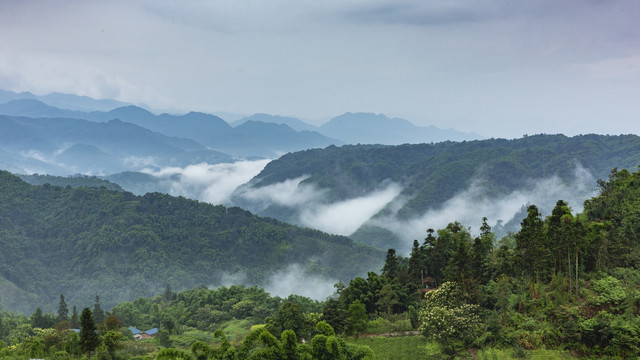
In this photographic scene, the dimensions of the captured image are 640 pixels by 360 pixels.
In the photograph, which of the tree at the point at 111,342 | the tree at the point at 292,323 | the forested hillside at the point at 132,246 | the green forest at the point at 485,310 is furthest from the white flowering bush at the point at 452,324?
the forested hillside at the point at 132,246

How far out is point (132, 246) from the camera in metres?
143

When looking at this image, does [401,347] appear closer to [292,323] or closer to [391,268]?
[292,323]

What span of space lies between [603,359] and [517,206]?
17928 centimetres

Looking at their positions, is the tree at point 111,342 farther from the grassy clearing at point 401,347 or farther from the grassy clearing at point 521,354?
the grassy clearing at point 521,354

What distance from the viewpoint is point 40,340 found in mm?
39750

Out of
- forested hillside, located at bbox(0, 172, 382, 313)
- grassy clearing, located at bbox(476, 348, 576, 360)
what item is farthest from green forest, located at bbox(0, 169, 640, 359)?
forested hillside, located at bbox(0, 172, 382, 313)

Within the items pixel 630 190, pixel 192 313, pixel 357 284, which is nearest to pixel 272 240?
pixel 192 313

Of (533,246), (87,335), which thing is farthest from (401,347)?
(87,335)

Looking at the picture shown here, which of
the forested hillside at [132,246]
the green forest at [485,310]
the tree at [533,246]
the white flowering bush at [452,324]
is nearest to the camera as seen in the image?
the green forest at [485,310]

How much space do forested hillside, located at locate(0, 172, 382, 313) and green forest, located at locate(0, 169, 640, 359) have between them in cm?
9221

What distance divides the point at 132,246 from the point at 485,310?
131 meters

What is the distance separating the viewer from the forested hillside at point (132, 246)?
131 metres

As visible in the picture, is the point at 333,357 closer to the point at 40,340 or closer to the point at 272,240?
the point at 40,340

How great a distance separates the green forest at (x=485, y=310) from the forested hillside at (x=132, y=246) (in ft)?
303
